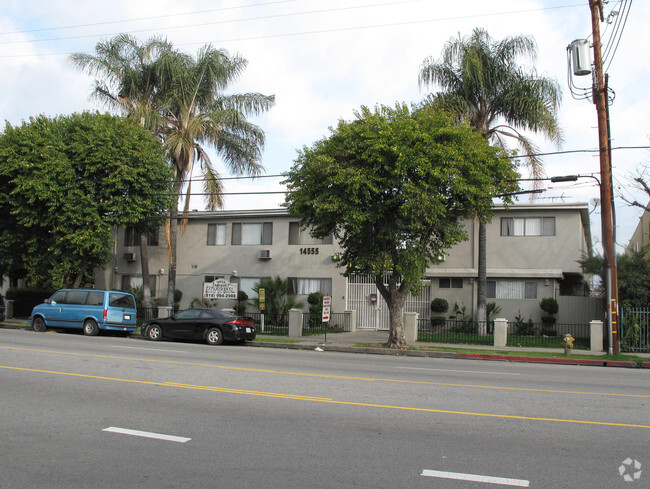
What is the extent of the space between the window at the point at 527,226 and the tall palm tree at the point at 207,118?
40.5 feet

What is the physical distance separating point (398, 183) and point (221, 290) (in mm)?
11307

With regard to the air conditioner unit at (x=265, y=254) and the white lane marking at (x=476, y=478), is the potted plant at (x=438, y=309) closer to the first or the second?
the air conditioner unit at (x=265, y=254)

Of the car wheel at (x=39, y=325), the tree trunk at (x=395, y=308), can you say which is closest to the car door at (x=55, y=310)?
the car wheel at (x=39, y=325)

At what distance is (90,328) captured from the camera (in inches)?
888

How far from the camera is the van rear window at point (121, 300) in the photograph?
2273 cm

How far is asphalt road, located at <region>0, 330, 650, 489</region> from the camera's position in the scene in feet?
17.4

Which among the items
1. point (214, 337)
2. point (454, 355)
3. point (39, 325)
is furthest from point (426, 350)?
point (39, 325)

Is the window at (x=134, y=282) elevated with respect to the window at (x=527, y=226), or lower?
lower

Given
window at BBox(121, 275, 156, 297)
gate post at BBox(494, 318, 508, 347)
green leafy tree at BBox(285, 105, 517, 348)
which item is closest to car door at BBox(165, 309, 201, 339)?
green leafy tree at BBox(285, 105, 517, 348)

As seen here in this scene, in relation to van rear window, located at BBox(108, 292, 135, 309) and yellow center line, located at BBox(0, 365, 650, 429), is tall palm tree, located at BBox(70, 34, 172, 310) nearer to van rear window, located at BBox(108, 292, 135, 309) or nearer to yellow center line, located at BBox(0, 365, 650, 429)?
van rear window, located at BBox(108, 292, 135, 309)

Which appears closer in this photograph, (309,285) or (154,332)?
(154,332)

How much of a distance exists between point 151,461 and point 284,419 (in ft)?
7.22

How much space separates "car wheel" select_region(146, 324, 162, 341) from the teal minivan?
206 cm

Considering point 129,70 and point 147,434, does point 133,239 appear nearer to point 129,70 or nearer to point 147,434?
point 129,70
